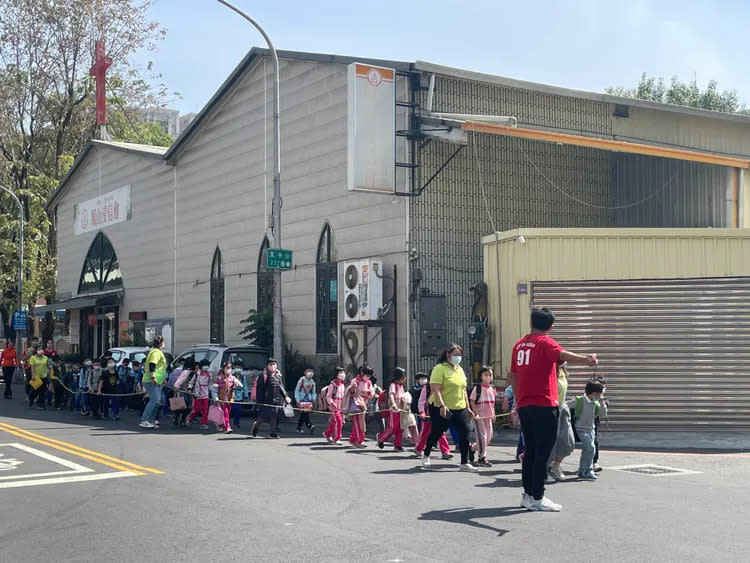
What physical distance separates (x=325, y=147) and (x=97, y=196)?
19002 mm

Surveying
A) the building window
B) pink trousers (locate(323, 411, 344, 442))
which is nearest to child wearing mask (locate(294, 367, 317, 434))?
pink trousers (locate(323, 411, 344, 442))

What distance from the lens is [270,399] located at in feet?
57.3

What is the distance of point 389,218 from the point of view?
22047mm

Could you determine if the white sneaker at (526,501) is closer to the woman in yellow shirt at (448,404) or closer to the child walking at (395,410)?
the woman in yellow shirt at (448,404)

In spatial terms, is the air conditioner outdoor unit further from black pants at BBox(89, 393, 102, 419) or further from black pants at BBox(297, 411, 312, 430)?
black pants at BBox(89, 393, 102, 419)

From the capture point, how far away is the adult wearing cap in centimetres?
1739

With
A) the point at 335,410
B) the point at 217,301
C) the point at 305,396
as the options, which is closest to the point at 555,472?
the point at 335,410

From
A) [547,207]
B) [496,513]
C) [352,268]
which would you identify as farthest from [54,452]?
[547,207]

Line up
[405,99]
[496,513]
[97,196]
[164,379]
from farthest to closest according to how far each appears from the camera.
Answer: [97,196]
[405,99]
[164,379]
[496,513]

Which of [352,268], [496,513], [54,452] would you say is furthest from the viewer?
[352,268]

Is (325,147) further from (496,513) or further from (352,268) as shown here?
(496,513)

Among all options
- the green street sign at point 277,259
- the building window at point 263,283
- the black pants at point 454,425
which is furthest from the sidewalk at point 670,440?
the building window at point 263,283

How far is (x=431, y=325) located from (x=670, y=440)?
241 inches

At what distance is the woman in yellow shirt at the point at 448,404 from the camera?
43.2 feet
